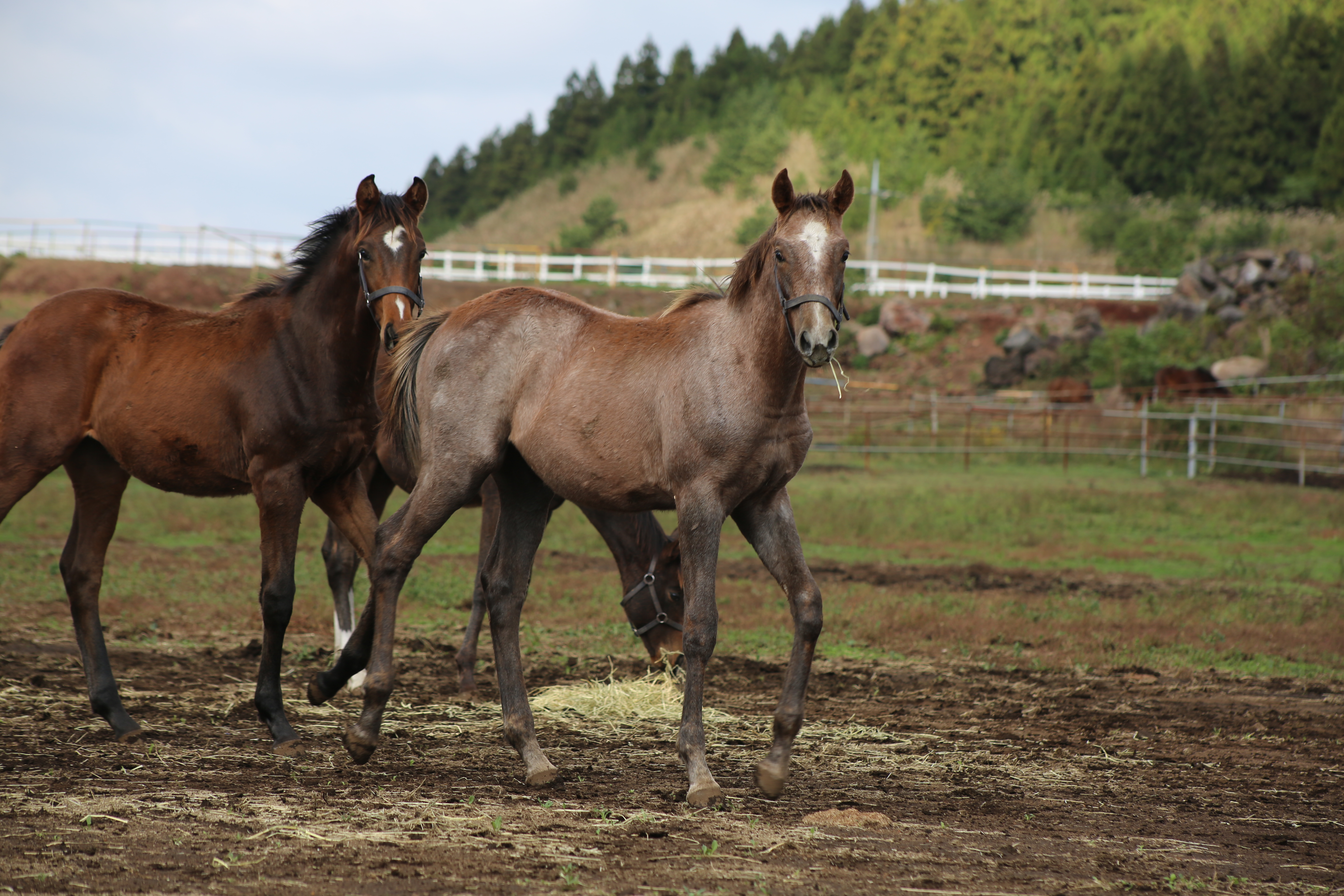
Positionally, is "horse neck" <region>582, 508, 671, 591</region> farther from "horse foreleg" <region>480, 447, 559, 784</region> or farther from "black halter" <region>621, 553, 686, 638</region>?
"horse foreleg" <region>480, 447, 559, 784</region>

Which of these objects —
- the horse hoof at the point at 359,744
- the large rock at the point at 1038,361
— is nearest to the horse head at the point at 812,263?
the horse hoof at the point at 359,744

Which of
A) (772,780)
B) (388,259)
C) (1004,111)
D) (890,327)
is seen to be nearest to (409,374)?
(388,259)

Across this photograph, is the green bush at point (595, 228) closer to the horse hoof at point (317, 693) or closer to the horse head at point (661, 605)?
the horse head at point (661, 605)

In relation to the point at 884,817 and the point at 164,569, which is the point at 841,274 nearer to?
the point at 884,817

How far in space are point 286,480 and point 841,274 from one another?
9.38 feet

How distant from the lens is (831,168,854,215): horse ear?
476 cm

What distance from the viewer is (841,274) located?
4.76 metres

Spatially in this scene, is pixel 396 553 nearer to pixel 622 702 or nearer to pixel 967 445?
pixel 622 702

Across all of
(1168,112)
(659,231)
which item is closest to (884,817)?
(659,231)

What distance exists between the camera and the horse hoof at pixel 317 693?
570 centimetres

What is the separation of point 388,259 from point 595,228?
6188 cm

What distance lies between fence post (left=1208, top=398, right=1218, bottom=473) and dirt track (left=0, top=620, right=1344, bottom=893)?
613 inches

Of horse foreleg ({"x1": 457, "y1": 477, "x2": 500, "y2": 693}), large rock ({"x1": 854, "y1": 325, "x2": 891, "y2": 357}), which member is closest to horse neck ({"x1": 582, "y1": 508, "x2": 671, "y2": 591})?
horse foreleg ({"x1": 457, "y1": 477, "x2": 500, "y2": 693})

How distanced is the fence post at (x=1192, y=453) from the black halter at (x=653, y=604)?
16.9m
